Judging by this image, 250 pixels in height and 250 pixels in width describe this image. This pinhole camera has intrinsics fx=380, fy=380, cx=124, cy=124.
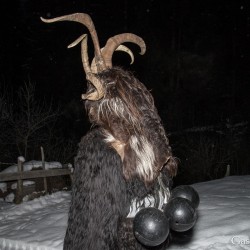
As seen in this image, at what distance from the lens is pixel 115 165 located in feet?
9.79

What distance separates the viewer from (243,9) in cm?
Result: 2820

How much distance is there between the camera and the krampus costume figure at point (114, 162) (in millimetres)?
2959

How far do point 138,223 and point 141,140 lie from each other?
0.65 metres

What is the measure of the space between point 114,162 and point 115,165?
0.03 meters

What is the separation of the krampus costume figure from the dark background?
17.2m

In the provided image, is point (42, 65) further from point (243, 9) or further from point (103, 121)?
point (103, 121)

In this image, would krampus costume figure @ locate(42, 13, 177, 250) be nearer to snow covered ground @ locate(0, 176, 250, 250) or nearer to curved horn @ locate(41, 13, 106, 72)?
curved horn @ locate(41, 13, 106, 72)

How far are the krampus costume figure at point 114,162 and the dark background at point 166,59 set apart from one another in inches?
677

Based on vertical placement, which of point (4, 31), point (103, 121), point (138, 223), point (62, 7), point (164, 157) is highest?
point (62, 7)

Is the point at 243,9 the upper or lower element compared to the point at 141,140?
upper

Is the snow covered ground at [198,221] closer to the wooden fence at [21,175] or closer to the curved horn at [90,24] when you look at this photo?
the wooden fence at [21,175]

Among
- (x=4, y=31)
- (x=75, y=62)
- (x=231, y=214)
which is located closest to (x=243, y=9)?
(x=75, y=62)

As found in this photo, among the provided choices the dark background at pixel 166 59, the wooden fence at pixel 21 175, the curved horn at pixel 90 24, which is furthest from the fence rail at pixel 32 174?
the dark background at pixel 166 59

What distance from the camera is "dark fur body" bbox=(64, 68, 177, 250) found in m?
2.96
